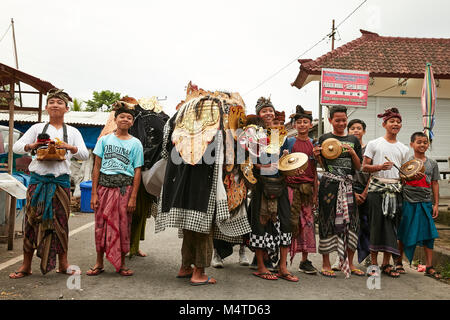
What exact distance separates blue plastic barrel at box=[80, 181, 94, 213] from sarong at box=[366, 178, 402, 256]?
764 centimetres

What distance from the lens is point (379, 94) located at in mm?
12766

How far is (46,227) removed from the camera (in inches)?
157

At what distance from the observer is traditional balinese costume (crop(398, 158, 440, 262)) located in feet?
15.6

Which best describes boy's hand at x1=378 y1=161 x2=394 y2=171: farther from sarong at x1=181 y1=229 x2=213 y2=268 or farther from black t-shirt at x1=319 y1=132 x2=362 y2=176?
sarong at x1=181 y1=229 x2=213 y2=268

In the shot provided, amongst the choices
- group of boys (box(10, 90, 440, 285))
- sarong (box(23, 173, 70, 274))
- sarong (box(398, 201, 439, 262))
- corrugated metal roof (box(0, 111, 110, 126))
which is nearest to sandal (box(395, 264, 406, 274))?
group of boys (box(10, 90, 440, 285))

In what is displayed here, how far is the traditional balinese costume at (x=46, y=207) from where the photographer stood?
3.98 m

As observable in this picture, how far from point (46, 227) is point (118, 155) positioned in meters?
1.07

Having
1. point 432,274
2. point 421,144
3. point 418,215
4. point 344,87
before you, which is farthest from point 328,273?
point 344,87

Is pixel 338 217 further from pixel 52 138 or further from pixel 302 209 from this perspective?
pixel 52 138

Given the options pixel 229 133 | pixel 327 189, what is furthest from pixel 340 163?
pixel 229 133

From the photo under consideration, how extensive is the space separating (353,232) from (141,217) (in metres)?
2.69

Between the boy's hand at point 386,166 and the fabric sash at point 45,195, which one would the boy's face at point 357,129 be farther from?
the fabric sash at point 45,195

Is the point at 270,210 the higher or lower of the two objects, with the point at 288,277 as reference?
higher

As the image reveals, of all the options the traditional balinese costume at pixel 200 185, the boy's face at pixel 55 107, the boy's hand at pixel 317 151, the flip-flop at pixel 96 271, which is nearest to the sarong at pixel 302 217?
the boy's hand at pixel 317 151
